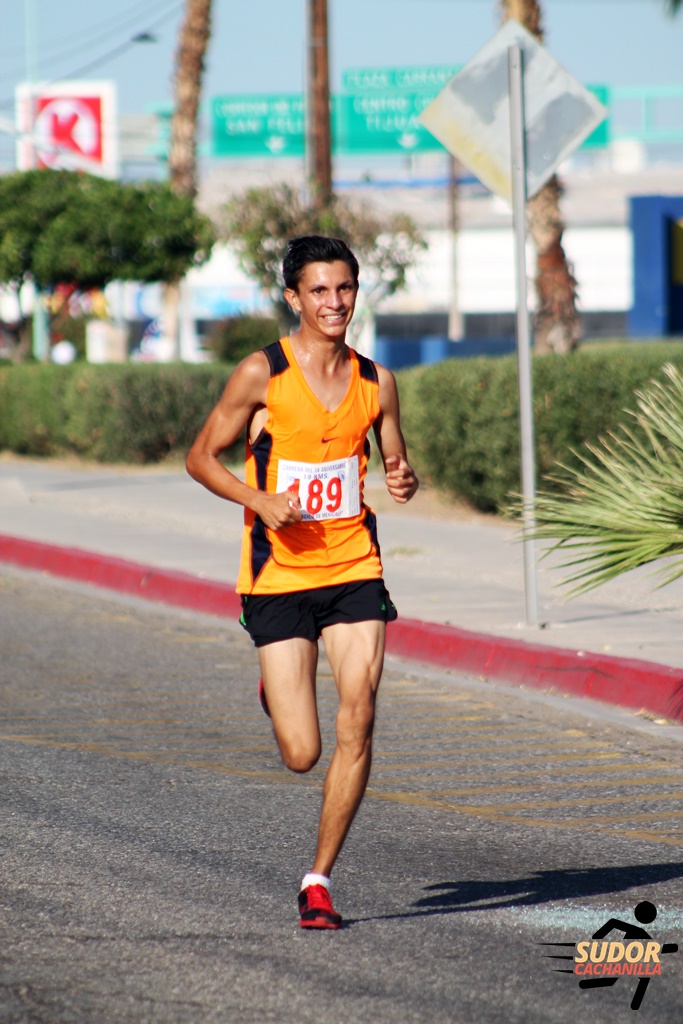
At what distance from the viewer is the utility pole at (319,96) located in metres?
24.1

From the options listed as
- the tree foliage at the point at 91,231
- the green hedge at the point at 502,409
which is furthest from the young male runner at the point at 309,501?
the tree foliage at the point at 91,231

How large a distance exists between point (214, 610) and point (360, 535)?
6.65 metres

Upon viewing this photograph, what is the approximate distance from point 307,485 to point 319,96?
20732mm

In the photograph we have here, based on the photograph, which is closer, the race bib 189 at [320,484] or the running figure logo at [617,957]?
the running figure logo at [617,957]

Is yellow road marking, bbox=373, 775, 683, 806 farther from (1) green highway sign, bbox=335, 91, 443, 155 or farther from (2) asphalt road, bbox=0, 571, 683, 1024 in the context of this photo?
(1) green highway sign, bbox=335, 91, 443, 155

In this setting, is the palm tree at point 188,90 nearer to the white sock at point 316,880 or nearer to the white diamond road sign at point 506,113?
the white diamond road sign at point 506,113

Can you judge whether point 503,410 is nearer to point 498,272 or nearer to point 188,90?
point 188,90

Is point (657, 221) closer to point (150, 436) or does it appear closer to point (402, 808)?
point (150, 436)

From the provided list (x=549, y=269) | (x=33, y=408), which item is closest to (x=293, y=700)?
(x=549, y=269)

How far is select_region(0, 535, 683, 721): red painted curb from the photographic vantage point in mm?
8094

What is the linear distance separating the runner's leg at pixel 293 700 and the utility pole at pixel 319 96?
20294mm

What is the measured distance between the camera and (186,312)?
7362 cm

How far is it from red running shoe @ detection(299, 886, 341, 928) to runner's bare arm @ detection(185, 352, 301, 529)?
1011 millimetres

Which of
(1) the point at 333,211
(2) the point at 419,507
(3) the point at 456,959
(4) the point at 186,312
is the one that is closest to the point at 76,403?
(1) the point at 333,211
